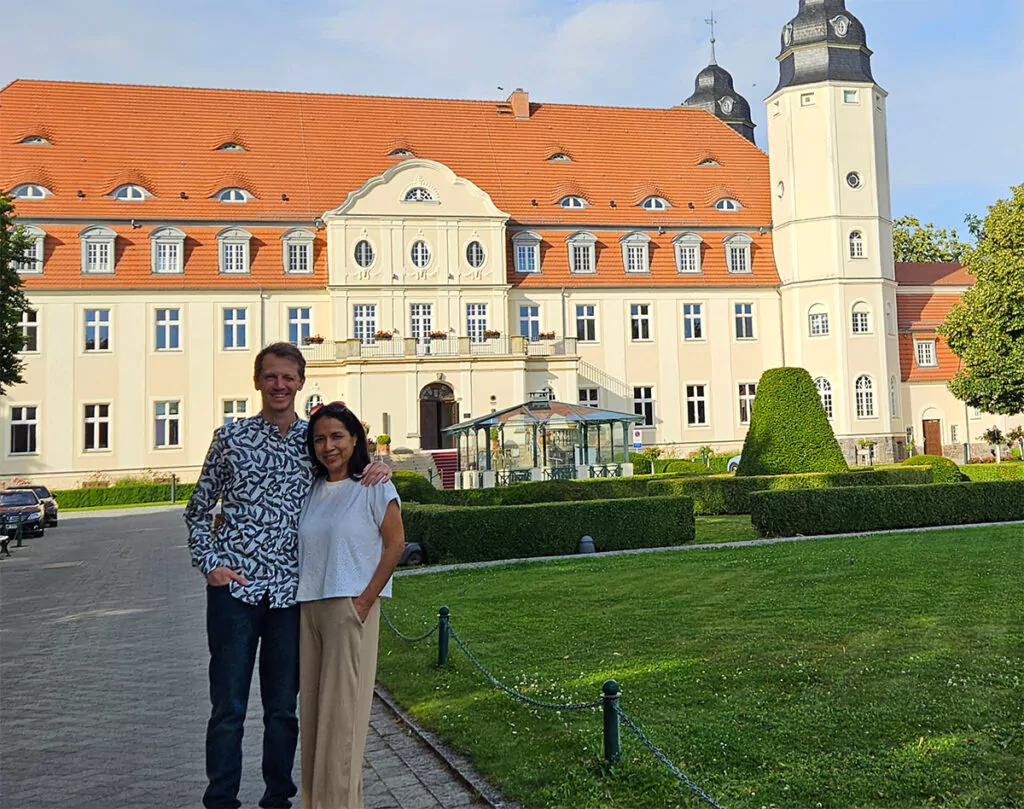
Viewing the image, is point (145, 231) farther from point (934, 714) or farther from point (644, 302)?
point (934, 714)

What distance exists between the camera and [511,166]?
46.2 meters

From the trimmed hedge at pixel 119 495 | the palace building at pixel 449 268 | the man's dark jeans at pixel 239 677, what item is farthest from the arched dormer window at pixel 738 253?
the man's dark jeans at pixel 239 677

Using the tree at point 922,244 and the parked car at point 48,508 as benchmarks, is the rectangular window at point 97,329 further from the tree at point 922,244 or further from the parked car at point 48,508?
the tree at point 922,244

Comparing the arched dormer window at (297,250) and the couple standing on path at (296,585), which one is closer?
the couple standing on path at (296,585)

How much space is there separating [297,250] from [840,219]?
2240cm

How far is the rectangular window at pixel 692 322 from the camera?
44.6 metres

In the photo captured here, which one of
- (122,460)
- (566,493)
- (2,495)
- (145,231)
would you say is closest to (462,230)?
(145,231)

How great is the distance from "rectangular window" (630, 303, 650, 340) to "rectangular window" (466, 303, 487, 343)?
6.67 m

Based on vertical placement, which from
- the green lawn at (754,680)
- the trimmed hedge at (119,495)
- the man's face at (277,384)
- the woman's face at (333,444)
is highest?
the man's face at (277,384)

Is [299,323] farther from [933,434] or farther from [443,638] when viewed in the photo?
[443,638]

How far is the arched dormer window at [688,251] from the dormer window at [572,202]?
171 inches

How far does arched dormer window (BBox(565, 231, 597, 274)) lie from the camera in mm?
44000

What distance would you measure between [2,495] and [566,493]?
1612 cm

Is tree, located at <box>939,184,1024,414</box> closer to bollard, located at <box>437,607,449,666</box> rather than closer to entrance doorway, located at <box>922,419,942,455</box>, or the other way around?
entrance doorway, located at <box>922,419,942,455</box>
